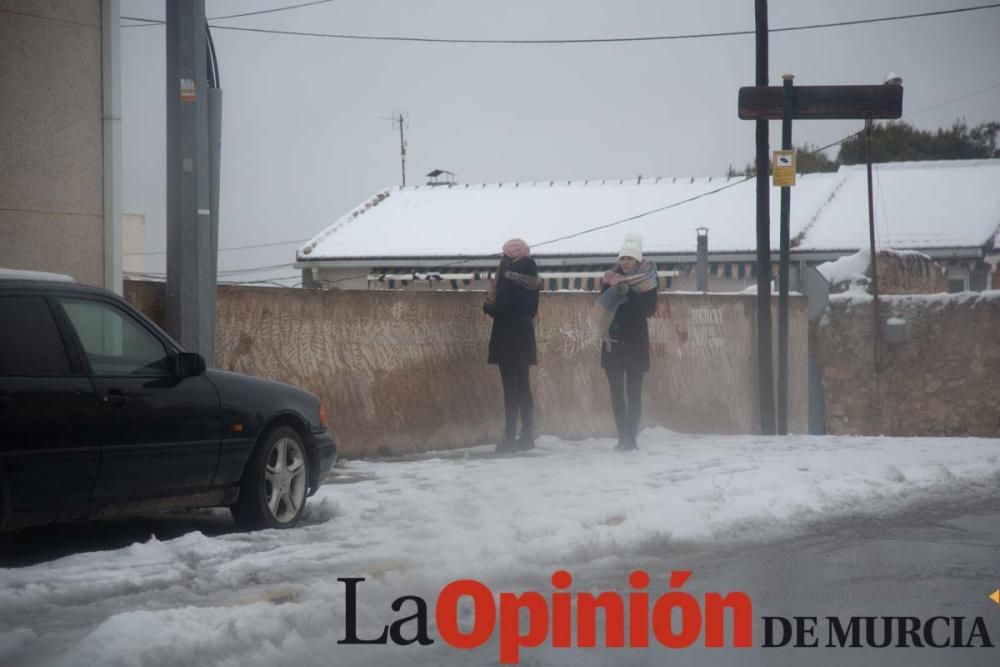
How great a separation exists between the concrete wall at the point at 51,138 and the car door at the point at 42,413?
350 cm

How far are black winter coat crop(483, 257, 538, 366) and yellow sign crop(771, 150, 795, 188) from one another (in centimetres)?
521

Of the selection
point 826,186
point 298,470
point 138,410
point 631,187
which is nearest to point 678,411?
point 298,470

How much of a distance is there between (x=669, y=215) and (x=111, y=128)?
31229mm

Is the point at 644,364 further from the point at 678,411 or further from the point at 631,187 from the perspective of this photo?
the point at 631,187

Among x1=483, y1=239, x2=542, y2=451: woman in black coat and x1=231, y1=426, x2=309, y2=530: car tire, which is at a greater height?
x1=483, y1=239, x2=542, y2=451: woman in black coat

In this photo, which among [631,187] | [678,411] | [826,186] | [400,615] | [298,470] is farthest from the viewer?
[631,187]

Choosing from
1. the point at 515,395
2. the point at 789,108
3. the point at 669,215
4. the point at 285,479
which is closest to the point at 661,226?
the point at 669,215

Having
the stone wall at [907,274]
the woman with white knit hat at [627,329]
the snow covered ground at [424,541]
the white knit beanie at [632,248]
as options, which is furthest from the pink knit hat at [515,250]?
the stone wall at [907,274]

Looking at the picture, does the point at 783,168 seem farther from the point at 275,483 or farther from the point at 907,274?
the point at 275,483

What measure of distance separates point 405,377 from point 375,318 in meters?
0.62

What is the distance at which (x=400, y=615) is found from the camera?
5766mm

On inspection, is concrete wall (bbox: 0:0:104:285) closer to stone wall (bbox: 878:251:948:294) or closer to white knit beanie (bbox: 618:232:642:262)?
white knit beanie (bbox: 618:232:642:262)

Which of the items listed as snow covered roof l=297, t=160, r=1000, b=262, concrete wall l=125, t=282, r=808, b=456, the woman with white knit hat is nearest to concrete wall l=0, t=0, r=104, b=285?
concrete wall l=125, t=282, r=808, b=456

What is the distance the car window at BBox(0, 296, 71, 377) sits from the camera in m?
6.43
